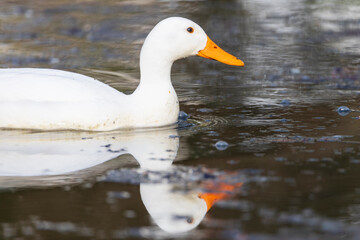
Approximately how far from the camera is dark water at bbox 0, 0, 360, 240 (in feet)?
17.1

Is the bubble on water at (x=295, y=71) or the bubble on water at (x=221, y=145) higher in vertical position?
the bubble on water at (x=295, y=71)

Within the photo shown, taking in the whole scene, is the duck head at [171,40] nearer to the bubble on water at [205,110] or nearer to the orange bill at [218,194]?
the bubble on water at [205,110]

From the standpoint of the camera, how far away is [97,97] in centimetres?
781

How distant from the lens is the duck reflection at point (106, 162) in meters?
5.50

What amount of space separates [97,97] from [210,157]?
1.58 metres

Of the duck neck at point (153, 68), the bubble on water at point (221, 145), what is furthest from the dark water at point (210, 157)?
the duck neck at point (153, 68)

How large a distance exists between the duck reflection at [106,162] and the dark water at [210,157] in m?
0.01

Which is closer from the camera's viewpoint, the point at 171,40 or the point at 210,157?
the point at 210,157

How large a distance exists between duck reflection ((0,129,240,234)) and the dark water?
14 millimetres

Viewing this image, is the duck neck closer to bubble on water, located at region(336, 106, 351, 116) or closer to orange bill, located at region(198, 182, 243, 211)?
bubble on water, located at region(336, 106, 351, 116)

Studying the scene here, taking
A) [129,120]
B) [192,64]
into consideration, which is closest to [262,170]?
[129,120]

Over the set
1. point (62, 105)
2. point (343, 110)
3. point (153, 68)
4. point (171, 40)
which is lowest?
point (343, 110)

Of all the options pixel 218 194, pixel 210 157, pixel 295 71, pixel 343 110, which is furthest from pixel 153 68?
pixel 295 71

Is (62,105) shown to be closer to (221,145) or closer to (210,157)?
(221,145)
